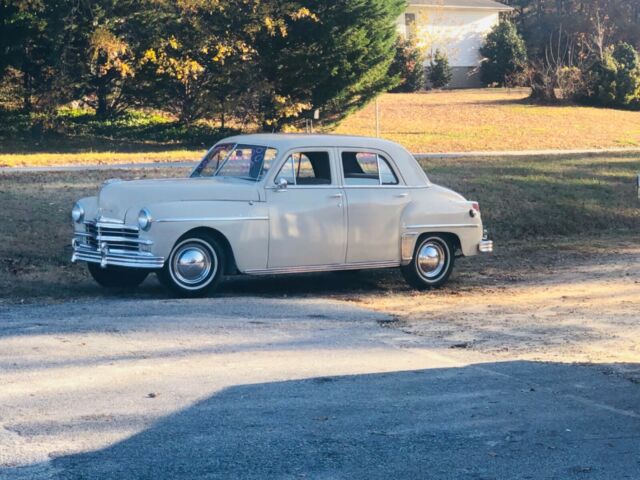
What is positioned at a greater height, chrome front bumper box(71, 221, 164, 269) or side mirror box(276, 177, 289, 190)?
side mirror box(276, 177, 289, 190)

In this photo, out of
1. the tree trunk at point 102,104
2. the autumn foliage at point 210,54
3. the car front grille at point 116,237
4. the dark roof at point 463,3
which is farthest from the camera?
the dark roof at point 463,3

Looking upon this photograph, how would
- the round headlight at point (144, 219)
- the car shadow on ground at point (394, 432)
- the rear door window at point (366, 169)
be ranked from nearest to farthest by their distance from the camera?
the car shadow on ground at point (394, 432), the round headlight at point (144, 219), the rear door window at point (366, 169)

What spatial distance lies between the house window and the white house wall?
312 millimetres

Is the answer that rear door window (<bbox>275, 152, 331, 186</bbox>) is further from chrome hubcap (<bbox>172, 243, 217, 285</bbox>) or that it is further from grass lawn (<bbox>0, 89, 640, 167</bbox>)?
grass lawn (<bbox>0, 89, 640, 167</bbox>)

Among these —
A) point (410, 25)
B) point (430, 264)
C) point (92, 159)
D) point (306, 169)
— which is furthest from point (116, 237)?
point (410, 25)

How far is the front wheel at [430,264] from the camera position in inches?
468

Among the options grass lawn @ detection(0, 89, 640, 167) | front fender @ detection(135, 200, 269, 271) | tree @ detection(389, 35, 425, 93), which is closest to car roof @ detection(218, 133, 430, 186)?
front fender @ detection(135, 200, 269, 271)

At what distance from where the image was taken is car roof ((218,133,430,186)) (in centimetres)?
1112

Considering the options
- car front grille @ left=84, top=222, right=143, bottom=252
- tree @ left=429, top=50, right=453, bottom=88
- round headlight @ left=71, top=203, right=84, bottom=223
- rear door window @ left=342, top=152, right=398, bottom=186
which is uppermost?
tree @ left=429, top=50, right=453, bottom=88

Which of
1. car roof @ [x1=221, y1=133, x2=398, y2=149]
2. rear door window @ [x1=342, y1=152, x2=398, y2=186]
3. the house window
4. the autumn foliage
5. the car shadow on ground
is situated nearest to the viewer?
the car shadow on ground

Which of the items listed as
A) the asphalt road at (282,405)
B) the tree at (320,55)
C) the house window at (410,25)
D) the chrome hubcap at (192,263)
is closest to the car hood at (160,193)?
the chrome hubcap at (192,263)

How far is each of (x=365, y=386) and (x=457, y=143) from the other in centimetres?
2391

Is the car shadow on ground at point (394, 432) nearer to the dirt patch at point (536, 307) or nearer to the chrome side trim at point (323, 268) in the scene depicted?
the dirt patch at point (536, 307)

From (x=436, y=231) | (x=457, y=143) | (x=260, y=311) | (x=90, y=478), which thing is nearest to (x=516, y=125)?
(x=457, y=143)
